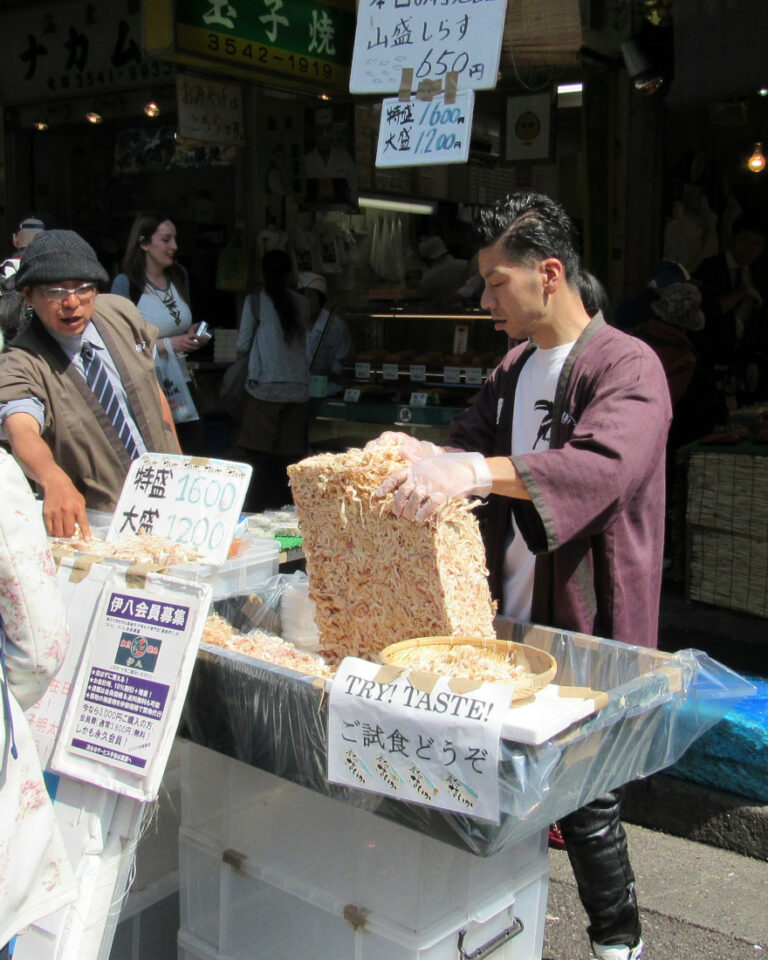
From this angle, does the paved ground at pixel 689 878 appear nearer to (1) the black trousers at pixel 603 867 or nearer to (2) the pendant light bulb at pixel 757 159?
(1) the black trousers at pixel 603 867

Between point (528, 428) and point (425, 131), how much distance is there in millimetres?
1426

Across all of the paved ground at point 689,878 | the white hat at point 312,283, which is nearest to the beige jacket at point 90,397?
the paved ground at point 689,878

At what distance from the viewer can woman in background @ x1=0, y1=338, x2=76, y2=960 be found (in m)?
1.88

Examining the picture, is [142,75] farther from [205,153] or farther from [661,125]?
[661,125]

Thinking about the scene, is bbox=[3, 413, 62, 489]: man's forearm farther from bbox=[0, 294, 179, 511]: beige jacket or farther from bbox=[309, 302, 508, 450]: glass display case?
bbox=[309, 302, 508, 450]: glass display case

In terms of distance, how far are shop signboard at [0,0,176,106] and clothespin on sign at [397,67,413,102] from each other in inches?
236

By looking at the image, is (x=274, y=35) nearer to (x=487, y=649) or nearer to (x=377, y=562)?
(x=377, y=562)

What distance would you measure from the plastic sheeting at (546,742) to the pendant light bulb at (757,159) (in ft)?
21.0

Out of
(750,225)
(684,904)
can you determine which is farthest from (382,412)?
(684,904)

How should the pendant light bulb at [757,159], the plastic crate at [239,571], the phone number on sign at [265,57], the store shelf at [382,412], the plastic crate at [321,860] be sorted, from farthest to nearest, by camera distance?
the pendant light bulb at [757,159] < the store shelf at [382,412] < the phone number on sign at [265,57] < the plastic crate at [239,571] < the plastic crate at [321,860]

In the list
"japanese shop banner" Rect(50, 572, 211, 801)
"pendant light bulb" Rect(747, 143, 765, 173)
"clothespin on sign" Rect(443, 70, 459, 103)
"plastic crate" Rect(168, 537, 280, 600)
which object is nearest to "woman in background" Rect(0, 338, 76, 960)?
"japanese shop banner" Rect(50, 572, 211, 801)

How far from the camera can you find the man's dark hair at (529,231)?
255cm

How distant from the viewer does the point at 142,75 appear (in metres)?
9.19

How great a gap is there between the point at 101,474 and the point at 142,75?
679 centimetres
